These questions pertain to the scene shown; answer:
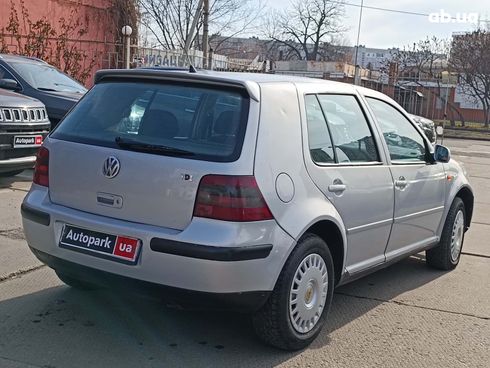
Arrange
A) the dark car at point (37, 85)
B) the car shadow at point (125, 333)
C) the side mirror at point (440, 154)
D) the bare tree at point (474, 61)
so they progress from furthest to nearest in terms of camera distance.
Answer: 1. the bare tree at point (474, 61)
2. the dark car at point (37, 85)
3. the side mirror at point (440, 154)
4. the car shadow at point (125, 333)

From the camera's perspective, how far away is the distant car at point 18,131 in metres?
7.88

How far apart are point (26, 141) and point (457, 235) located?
5564mm

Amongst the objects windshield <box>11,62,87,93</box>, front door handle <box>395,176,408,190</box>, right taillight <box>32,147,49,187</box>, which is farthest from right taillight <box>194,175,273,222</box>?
windshield <box>11,62,87,93</box>

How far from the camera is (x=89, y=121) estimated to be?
3.83m

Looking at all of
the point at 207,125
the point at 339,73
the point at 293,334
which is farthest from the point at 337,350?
the point at 339,73

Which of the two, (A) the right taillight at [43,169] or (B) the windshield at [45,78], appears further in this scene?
(B) the windshield at [45,78]

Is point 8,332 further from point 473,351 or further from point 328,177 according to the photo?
point 473,351

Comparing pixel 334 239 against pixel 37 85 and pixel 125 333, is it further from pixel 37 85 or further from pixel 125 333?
pixel 37 85

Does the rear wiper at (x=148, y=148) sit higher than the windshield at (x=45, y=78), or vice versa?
the windshield at (x=45, y=78)

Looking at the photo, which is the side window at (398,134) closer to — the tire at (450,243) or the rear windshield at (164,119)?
the tire at (450,243)

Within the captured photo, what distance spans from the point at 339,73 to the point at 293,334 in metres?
34.7

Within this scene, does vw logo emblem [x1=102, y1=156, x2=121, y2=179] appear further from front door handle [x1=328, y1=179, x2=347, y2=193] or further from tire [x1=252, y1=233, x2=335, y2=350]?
front door handle [x1=328, y1=179, x2=347, y2=193]

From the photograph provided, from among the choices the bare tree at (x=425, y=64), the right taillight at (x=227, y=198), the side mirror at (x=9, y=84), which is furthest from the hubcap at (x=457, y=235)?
the bare tree at (x=425, y=64)

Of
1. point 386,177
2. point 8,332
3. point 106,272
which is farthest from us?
point 386,177
